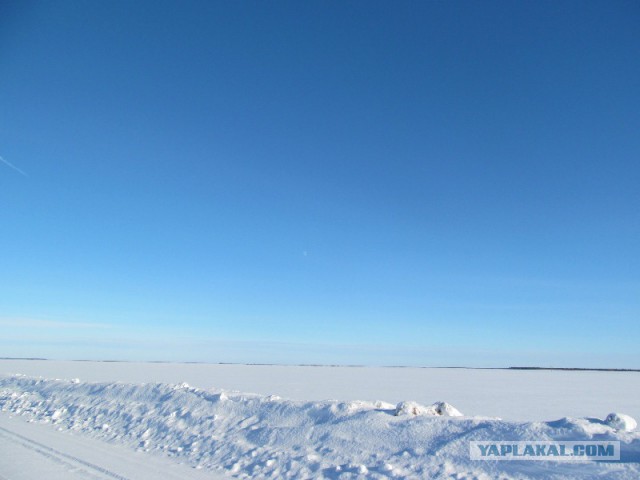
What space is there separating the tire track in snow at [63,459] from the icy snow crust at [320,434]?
5.60 ft

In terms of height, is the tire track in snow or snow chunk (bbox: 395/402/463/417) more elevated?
snow chunk (bbox: 395/402/463/417)

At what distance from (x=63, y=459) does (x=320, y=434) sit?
17.9ft

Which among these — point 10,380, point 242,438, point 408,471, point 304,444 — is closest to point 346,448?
point 304,444

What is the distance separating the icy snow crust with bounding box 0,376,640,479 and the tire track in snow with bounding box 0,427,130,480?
1.71 metres

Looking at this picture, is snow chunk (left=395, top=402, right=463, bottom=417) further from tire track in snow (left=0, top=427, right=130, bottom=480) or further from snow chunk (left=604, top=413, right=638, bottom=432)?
tire track in snow (left=0, top=427, right=130, bottom=480)

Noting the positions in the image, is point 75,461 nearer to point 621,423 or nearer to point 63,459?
point 63,459

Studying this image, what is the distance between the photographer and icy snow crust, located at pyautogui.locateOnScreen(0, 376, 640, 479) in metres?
7.29

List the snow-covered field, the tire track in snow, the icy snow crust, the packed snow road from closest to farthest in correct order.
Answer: the icy snow crust < the snow-covered field < the packed snow road < the tire track in snow

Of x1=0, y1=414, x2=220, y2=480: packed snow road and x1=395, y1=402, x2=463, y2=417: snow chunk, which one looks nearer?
x1=0, y1=414, x2=220, y2=480: packed snow road

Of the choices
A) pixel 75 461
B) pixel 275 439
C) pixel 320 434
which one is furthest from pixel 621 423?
pixel 75 461

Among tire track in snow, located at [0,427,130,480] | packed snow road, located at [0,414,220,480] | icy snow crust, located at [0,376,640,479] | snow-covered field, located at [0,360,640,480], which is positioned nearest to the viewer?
icy snow crust, located at [0,376,640,479]

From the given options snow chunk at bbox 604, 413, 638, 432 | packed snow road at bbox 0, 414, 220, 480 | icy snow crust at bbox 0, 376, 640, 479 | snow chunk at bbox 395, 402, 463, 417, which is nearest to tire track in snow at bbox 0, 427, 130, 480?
packed snow road at bbox 0, 414, 220, 480

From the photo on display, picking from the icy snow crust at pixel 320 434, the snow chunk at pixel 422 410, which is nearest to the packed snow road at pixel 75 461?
the icy snow crust at pixel 320 434

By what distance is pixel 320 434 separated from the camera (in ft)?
31.9
